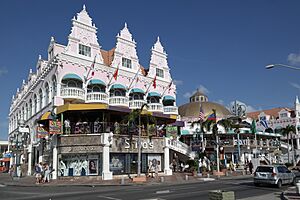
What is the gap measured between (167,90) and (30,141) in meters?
21.4

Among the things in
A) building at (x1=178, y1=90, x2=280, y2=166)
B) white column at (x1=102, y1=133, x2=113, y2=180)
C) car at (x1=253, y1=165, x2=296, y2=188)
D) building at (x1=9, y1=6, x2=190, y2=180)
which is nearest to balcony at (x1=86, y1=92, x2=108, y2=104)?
building at (x1=9, y1=6, x2=190, y2=180)

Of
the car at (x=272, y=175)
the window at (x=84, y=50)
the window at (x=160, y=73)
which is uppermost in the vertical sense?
the window at (x=84, y=50)

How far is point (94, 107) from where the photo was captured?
31.3m

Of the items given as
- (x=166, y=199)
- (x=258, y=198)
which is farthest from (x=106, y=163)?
(x=258, y=198)

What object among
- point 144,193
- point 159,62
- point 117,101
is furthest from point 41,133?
point 159,62

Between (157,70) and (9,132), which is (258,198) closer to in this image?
(157,70)

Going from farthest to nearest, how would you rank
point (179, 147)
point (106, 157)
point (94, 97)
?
point (179, 147) < point (94, 97) < point (106, 157)

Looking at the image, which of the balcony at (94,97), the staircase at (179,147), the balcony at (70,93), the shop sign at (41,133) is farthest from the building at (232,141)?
the shop sign at (41,133)

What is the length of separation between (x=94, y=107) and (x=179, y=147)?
14.2m

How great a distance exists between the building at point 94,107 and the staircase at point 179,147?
0.41 feet

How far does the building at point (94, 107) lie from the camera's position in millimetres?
31141

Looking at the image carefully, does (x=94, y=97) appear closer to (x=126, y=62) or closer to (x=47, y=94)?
(x=47, y=94)

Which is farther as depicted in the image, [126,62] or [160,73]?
[160,73]

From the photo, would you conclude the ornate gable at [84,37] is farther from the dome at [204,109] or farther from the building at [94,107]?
the dome at [204,109]
